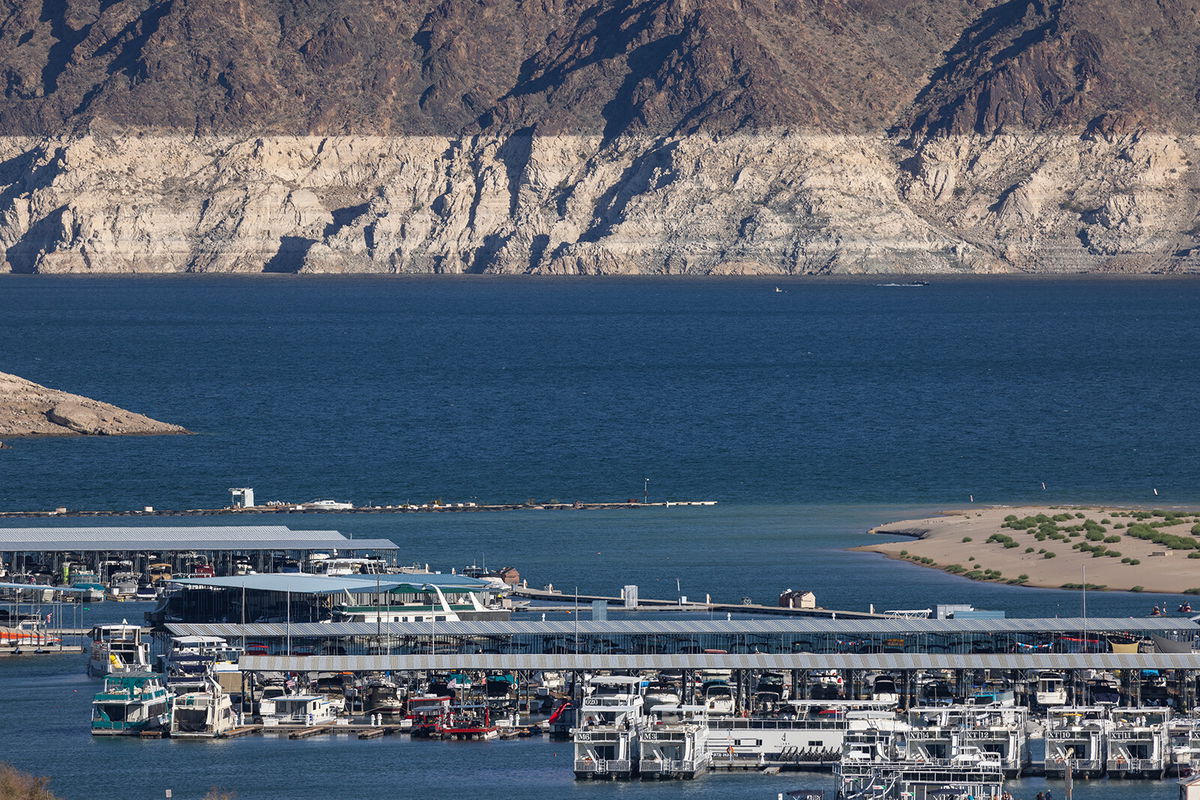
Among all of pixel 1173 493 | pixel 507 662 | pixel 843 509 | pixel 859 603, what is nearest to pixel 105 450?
pixel 843 509

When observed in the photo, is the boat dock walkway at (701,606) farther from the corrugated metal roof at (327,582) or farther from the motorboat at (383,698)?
the motorboat at (383,698)

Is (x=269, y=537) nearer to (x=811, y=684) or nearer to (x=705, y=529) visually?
(x=705, y=529)

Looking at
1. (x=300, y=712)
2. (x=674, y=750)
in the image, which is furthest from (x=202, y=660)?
(x=674, y=750)

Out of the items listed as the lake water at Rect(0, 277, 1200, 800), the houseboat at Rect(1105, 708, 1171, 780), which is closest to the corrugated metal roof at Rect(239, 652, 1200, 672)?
the lake water at Rect(0, 277, 1200, 800)

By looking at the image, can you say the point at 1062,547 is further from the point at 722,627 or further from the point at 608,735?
the point at 608,735

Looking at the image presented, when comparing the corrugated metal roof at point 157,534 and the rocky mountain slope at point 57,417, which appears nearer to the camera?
the corrugated metal roof at point 157,534

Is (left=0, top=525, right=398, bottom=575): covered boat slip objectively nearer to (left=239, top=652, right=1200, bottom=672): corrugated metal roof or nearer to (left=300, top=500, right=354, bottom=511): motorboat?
(left=239, top=652, right=1200, bottom=672): corrugated metal roof

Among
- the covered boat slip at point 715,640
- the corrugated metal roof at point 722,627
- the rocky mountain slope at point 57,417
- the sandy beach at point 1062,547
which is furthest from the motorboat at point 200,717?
the rocky mountain slope at point 57,417
